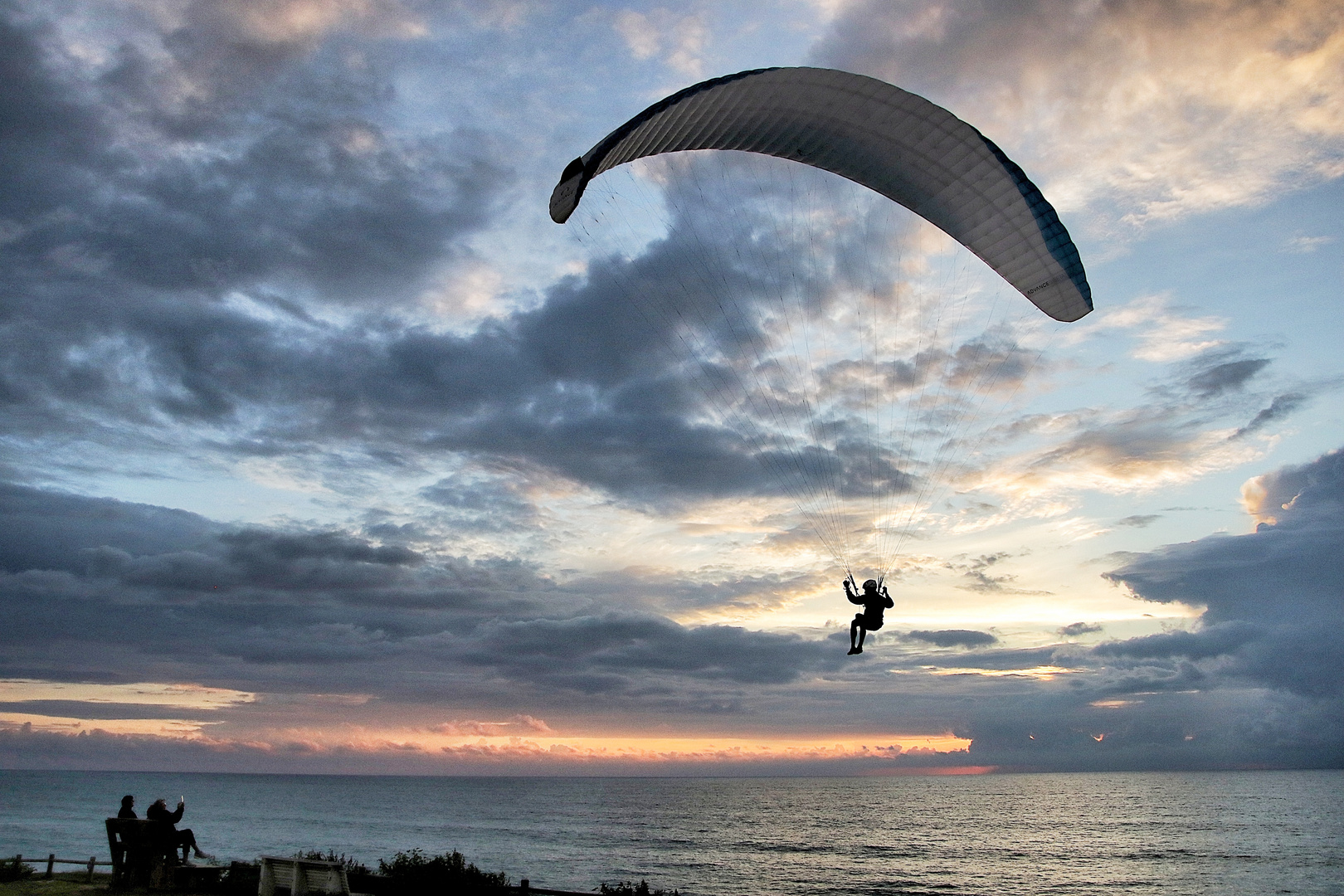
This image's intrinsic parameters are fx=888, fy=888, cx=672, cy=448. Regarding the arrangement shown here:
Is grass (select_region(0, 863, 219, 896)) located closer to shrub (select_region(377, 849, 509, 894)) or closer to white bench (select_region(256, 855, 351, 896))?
white bench (select_region(256, 855, 351, 896))

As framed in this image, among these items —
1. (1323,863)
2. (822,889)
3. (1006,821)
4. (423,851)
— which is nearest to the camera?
(822,889)

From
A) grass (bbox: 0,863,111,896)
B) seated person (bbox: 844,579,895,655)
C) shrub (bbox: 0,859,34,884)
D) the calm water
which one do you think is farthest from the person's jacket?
the calm water

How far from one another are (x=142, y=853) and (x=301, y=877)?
2.83 meters

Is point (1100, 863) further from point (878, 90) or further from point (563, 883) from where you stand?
point (878, 90)

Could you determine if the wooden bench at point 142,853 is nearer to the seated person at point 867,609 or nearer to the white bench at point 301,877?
→ the white bench at point 301,877

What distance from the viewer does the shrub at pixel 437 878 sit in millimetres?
15781

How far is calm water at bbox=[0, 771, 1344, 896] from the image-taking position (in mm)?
45281

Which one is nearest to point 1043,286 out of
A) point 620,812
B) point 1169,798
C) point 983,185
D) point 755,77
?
point 983,185

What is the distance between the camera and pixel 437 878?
16.1m

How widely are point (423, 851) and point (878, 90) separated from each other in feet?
190

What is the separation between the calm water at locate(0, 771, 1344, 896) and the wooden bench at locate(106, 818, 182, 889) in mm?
31210

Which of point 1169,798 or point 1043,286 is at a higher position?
point 1043,286

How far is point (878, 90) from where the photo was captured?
540 inches

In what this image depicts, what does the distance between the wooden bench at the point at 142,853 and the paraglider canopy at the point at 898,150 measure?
11.4 metres
